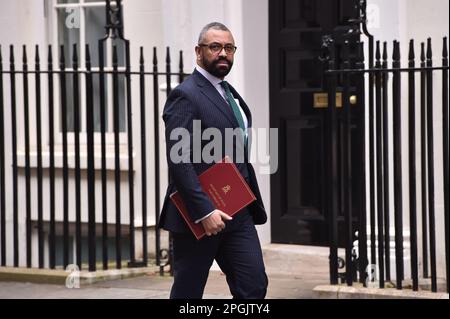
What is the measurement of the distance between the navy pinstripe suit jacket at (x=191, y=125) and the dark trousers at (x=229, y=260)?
127 millimetres

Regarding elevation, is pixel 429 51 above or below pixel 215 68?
above

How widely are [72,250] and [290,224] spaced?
7.74 feet

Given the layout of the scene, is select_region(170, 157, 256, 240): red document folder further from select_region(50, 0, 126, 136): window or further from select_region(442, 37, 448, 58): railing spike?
select_region(50, 0, 126, 136): window

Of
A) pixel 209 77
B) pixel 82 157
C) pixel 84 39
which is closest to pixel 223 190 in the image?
pixel 209 77

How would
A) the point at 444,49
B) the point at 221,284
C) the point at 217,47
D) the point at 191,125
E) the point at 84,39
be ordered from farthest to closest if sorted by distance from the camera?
1. the point at 84,39
2. the point at 221,284
3. the point at 444,49
4. the point at 217,47
5. the point at 191,125

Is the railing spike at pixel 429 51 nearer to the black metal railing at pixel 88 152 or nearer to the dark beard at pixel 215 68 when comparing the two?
the dark beard at pixel 215 68

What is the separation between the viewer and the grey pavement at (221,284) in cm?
816

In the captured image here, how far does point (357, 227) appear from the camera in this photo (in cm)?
802

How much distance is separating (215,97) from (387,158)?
86.9 inches

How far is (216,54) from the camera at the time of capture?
5816 millimetres

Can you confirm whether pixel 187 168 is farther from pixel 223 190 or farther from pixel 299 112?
pixel 299 112

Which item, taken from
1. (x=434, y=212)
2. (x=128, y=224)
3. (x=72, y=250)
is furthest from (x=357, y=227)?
(x=72, y=250)

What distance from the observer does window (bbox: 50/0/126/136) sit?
32.9 feet
